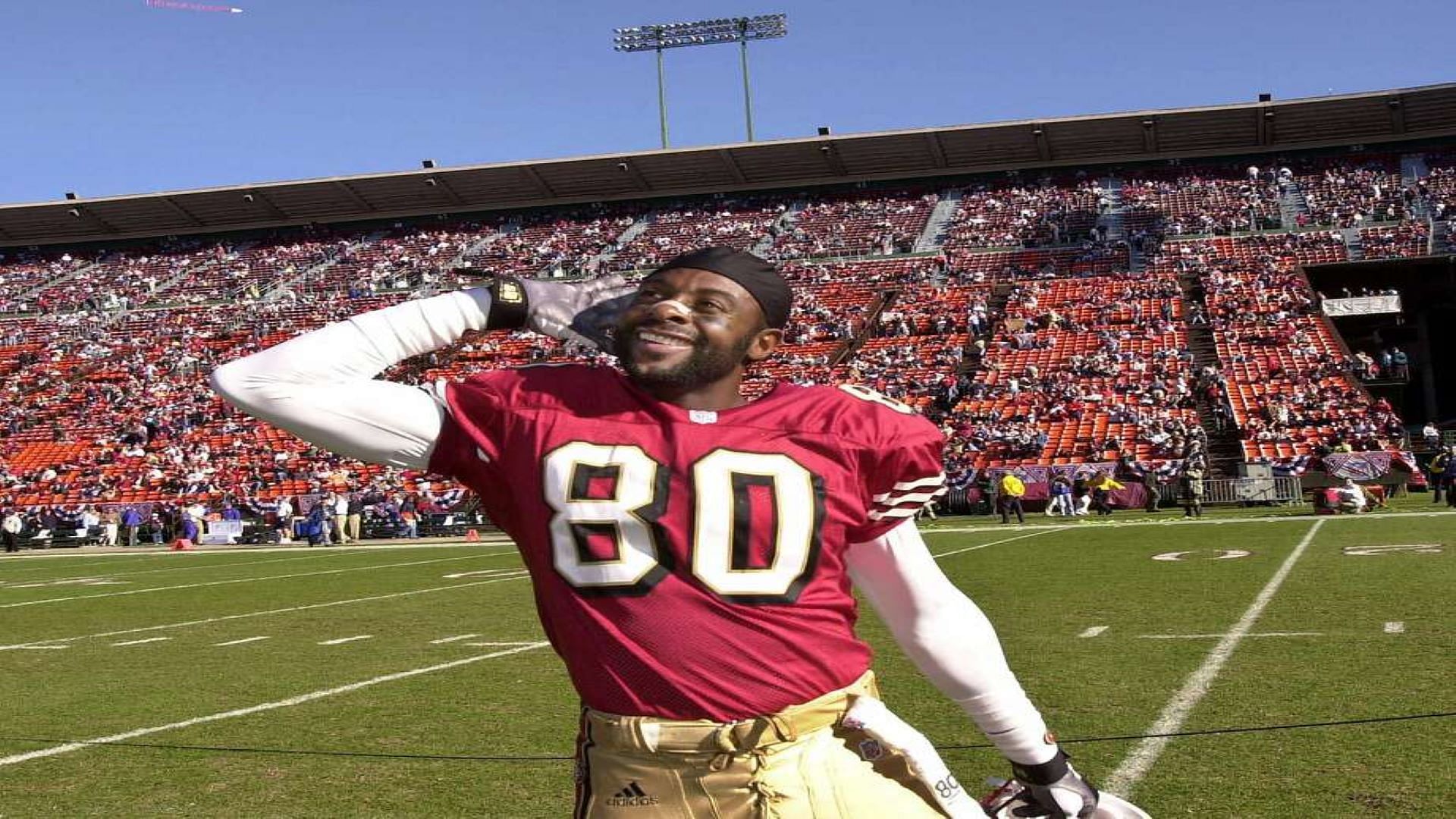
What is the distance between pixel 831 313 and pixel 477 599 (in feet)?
81.8

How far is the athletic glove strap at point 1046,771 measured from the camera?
7.82 feet

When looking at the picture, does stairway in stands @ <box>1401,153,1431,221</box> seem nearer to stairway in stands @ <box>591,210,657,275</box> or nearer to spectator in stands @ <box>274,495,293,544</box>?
stairway in stands @ <box>591,210,657,275</box>

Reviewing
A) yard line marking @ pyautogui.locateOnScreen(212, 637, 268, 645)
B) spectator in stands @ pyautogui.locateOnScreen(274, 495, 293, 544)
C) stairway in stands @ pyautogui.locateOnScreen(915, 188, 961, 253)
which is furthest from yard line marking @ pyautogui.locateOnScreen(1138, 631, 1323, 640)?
stairway in stands @ pyautogui.locateOnScreen(915, 188, 961, 253)

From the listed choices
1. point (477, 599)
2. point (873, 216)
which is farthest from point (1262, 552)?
point (873, 216)

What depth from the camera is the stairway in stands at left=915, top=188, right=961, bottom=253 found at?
40.4m

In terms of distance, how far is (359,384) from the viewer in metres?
2.27

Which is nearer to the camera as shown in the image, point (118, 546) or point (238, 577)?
point (238, 577)

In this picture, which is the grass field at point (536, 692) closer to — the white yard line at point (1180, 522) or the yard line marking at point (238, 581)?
the yard line marking at point (238, 581)

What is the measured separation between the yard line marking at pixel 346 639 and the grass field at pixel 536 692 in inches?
1.5

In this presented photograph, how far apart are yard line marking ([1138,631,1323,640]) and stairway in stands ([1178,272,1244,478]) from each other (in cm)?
1867

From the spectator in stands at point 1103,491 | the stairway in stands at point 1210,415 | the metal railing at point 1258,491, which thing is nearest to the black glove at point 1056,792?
the spectator in stands at point 1103,491

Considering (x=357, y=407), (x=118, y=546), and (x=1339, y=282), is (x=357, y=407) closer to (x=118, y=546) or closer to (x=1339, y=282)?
(x=118, y=546)

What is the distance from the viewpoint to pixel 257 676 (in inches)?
312

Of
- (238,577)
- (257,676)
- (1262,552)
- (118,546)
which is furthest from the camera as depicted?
(118,546)
